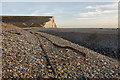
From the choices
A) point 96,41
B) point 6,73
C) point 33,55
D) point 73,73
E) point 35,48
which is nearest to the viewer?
point 6,73

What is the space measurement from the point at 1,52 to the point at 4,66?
1.00 m

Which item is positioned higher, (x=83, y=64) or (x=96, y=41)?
(x=96, y=41)

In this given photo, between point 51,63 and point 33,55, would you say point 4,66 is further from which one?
point 51,63

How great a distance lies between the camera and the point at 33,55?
6320mm

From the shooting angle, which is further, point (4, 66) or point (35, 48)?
point (35, 48)

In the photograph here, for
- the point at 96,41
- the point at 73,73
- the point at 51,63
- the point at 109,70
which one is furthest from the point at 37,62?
the point at 96,41

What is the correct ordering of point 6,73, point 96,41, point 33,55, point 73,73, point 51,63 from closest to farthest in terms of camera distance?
point 6,73 < point 73,73 < point 51,63 < point 33,55 < point 96,41

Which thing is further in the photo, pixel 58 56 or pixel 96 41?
pixel 96 41

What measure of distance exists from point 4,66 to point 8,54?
2.67ft

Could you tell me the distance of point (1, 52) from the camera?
234 inches

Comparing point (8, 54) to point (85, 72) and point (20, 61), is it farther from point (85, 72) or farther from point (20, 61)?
point (85, 72)

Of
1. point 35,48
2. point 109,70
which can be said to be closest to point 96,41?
point 109,70

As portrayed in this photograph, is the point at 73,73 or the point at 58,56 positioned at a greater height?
the point at 58,56

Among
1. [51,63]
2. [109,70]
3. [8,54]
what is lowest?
[109,70]
